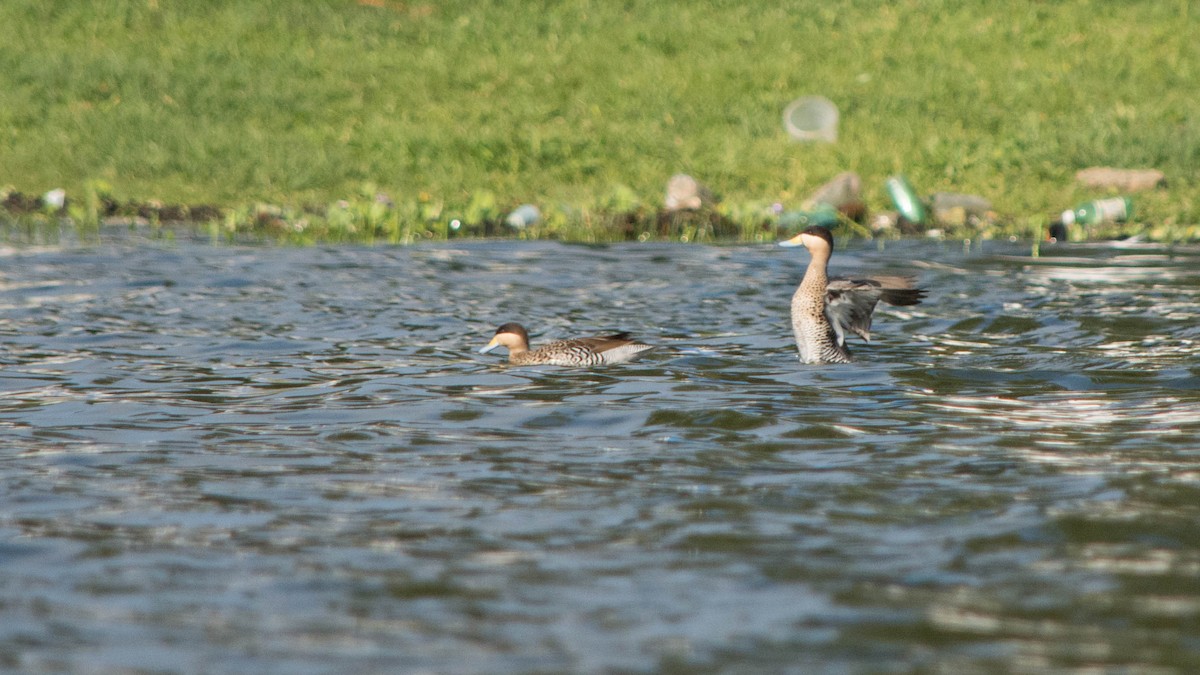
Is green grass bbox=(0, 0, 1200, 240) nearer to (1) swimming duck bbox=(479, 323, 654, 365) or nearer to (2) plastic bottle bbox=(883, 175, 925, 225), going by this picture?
(2) plastic bottle bbox=(883, 175, 925, 225)

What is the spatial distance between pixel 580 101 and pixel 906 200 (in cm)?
617

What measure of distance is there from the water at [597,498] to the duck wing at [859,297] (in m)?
0.36

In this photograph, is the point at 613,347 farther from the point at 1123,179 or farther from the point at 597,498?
the point at 1123,179

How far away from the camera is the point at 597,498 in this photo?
5684 mm

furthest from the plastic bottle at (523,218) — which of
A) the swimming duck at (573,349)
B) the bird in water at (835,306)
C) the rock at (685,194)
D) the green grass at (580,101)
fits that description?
the bird in water at (835,306)

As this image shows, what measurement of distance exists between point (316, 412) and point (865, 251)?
9064 millimetres

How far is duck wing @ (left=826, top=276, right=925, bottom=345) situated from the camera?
903 centimetres

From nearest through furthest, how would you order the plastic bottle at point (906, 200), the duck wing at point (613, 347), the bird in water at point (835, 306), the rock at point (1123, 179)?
the duck wing at point (613, 347)
the bird in water at point (835, 306)
the plastic bottle at point (906, 200)
the rock at point (1123, 179)

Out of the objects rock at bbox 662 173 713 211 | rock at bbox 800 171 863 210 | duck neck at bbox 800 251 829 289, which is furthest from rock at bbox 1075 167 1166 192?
duck neck at bbox 800 251 829 289

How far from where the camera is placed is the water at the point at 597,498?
4.23 m

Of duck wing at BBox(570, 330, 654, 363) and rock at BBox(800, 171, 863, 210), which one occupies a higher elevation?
rock at BBox(800, 171, 863, 210)

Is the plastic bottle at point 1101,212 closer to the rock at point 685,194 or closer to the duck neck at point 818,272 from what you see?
the rock at point 685,194

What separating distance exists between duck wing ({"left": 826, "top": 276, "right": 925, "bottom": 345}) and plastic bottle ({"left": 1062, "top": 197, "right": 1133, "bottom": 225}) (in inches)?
333

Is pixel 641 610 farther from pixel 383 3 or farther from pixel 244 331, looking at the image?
pixel 383 3
